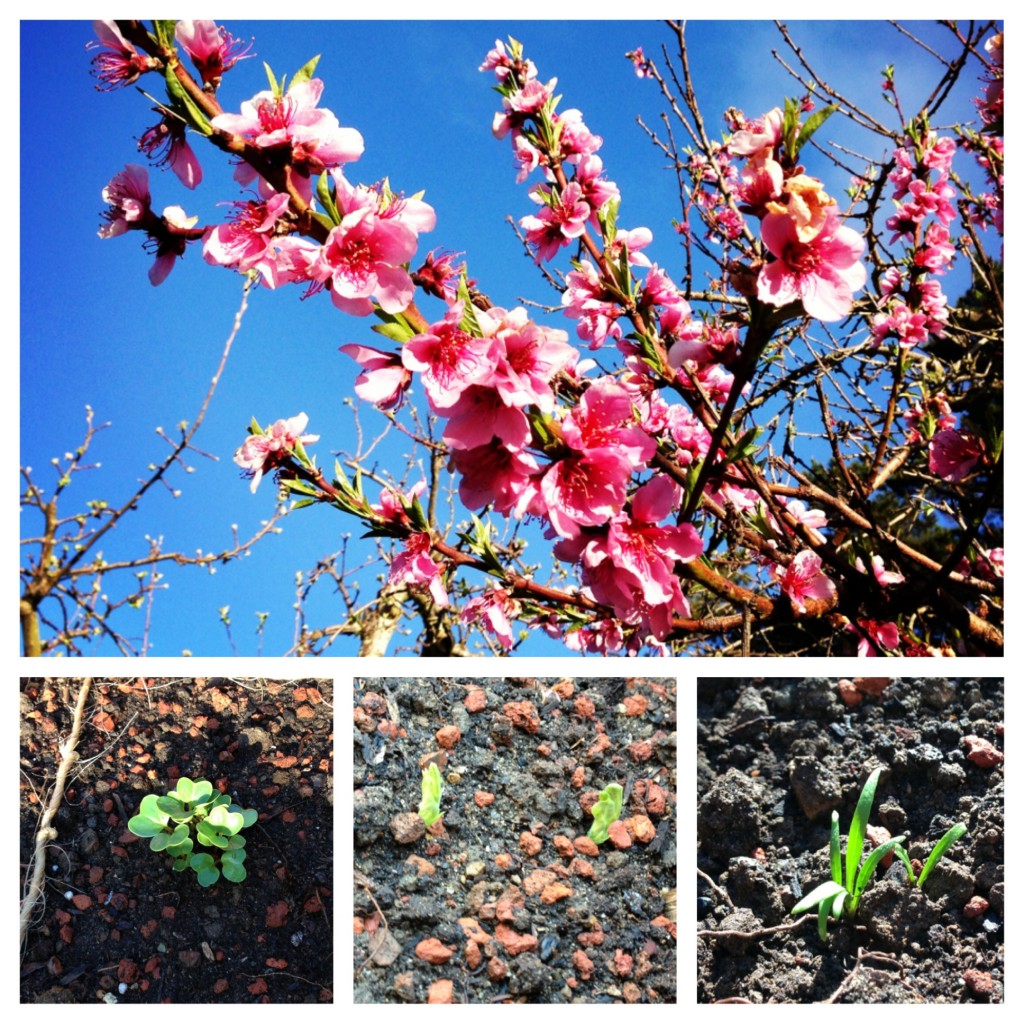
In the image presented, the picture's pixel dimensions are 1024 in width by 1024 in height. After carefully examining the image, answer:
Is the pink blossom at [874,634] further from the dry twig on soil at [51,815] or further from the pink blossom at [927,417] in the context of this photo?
the dry twig on soil at [51,815]

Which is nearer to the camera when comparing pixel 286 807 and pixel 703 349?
pixel 703 349

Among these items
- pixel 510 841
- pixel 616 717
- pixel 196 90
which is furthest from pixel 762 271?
pixel 510 841

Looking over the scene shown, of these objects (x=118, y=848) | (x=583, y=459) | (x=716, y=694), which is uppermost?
(x=583, y=459)

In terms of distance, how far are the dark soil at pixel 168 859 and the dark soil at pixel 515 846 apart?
0.14 meters

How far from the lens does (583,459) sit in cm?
89

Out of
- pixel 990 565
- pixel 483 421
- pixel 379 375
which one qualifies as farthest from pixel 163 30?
pixel 990 565

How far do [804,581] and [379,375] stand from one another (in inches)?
30.5

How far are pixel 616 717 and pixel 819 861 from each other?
1.38ft

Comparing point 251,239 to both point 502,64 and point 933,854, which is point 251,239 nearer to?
point 502,64

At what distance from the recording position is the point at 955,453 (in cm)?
148

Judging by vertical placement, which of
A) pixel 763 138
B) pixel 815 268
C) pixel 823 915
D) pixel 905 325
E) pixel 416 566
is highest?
pixel 905 325

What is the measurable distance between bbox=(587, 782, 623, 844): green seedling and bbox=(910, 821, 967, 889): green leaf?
509 millimetres

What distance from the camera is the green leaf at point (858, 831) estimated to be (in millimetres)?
1367
